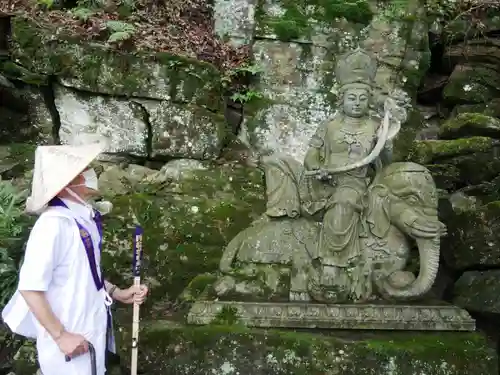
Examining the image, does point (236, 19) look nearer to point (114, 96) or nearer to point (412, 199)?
point (114, 96)

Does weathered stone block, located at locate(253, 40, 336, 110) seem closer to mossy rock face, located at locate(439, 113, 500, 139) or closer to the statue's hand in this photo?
mossy rock face, located at locate(439, 113, 500, 139)

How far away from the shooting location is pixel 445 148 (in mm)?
7078

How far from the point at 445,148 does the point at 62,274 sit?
18.4 feet

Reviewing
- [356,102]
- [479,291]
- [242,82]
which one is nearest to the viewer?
[356,102]

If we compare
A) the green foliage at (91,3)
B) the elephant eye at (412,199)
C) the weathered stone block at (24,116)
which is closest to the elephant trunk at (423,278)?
the elephant eye at (412,199)

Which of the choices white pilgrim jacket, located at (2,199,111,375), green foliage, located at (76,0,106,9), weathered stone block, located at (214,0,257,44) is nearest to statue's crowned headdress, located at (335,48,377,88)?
white pilgrim jacket, located at (2,199,111,375)

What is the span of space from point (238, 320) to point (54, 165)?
192cm

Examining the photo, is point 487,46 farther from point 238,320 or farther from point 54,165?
point 54,165

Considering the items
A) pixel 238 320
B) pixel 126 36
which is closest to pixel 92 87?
pixel 126 36

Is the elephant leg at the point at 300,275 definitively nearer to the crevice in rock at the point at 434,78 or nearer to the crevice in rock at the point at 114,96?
the crevice in rock at the point at 114,96

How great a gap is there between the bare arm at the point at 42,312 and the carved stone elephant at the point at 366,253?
190 centimetres

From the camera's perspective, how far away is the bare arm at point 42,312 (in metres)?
2.55

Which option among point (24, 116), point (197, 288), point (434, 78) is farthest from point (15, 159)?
point (434, 78)

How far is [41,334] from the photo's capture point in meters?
2.70
